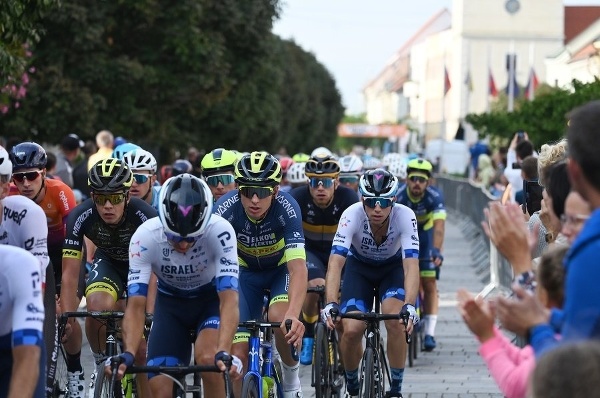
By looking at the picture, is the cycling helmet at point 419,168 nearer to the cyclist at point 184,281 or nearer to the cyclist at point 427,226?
the cyclist at point 427,226

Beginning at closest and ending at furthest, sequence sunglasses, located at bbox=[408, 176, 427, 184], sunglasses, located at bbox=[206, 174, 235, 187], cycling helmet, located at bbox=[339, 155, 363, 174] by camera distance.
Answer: sunglasses, located at bbox=[206, 174, 235, 187], sunglasses, located at bbox=[408, 176, 427, 184], cycling helmet, located at bbox=[339, 155, 363, 174]

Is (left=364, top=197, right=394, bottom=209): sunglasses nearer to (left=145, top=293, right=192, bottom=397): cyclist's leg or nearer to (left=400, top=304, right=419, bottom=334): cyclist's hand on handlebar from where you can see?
(left=400, top=304, right=419, bottom=334): cyclist's hand on handlebar

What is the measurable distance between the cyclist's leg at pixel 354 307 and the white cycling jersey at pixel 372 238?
10 centimetres

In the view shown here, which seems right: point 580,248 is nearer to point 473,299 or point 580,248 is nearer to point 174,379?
point 473,299

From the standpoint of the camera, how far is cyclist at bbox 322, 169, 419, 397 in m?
10.7

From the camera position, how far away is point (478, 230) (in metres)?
33.0

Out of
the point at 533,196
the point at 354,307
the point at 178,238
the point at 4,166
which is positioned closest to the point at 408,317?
the point at 533,196

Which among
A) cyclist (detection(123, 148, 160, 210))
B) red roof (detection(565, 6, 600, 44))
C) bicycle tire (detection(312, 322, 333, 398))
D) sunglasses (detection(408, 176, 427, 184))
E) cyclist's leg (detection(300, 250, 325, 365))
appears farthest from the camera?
red roof (detection(565, 6, 600, 44))

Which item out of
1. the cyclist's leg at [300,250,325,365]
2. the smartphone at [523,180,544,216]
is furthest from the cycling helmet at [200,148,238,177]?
the smartphone at [523,180,544,216]

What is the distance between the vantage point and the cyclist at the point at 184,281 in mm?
7797

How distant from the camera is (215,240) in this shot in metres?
8.14

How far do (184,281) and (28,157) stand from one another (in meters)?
2.72

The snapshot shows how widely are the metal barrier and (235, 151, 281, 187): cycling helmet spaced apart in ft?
21.5

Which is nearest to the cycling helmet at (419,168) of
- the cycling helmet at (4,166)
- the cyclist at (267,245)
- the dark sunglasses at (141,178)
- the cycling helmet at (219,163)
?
Answer: the cycling helmet at (219,163)
